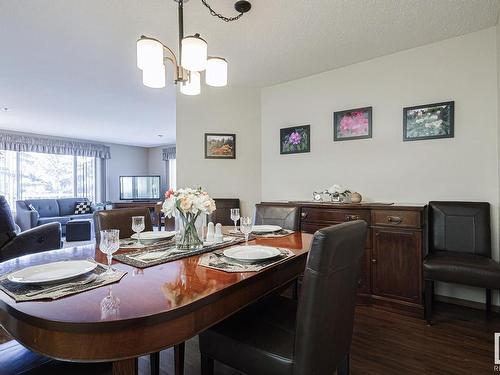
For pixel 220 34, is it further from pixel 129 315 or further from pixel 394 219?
pixel 129 315

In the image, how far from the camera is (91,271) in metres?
1.08

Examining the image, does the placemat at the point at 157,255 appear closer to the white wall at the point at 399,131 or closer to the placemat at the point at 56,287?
the placemat at the point at 56,287

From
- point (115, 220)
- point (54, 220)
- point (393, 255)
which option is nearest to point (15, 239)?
point (115, 220)

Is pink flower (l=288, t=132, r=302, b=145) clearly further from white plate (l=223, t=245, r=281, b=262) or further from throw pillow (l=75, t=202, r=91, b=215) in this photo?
throw pillow (l=75, t=202, r=91, b=215)

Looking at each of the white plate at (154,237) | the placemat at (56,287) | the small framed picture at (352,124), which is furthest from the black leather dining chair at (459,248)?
the placemat at (56,287)

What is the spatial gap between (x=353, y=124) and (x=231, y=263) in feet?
7.83

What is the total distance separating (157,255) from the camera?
135 cm

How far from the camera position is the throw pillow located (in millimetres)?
6641

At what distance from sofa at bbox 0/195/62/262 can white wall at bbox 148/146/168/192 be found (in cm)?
528

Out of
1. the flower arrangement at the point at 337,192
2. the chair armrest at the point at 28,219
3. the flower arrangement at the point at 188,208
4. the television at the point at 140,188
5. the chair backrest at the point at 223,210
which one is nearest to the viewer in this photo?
the flower arrangement at the point at 188,208

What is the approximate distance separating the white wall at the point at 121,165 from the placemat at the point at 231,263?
24.5ft

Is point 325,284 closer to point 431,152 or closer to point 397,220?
point 397,220

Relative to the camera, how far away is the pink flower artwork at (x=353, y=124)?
2.96m

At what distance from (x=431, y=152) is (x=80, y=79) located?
3.92 meters
